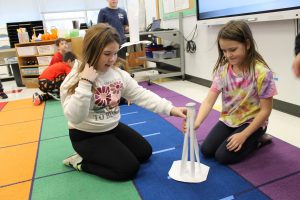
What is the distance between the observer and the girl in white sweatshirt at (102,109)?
4.57 ft

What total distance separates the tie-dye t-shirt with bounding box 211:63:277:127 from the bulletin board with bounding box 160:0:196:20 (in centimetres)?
220

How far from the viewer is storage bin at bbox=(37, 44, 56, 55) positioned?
4.51 metres

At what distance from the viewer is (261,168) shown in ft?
5.00

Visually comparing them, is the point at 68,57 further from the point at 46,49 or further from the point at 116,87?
the point at 116,87

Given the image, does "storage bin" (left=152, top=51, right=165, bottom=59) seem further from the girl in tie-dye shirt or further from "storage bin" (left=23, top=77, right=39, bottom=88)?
the girl in tie-dye shirt

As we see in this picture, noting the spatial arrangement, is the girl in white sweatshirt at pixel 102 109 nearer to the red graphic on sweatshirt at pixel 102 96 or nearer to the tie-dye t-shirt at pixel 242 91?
the red graphic on sweatshirt at pixel 102 96

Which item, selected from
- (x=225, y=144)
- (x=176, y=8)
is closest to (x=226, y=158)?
(x=225, y=144)

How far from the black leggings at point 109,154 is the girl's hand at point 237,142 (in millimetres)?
472

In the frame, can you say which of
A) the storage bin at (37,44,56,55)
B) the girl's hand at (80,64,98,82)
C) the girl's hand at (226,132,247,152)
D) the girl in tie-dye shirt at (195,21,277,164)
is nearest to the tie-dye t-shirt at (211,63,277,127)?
the girl in tie-dye shirt at (195,21,277,164)

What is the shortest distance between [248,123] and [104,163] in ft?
2.82

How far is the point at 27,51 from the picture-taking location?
15.0 ft

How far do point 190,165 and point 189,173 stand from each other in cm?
4

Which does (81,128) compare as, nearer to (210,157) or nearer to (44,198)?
(44,198)

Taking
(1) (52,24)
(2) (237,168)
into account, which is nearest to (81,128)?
(2) (237,168)
